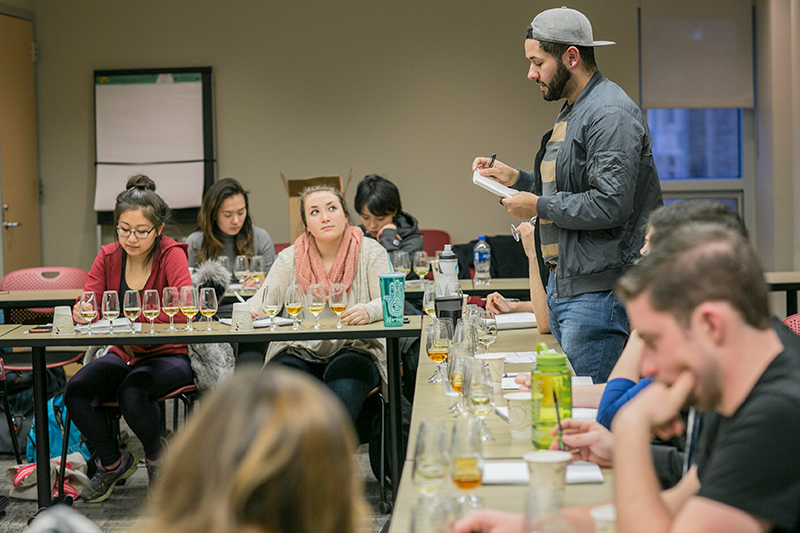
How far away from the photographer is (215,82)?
6500 mm

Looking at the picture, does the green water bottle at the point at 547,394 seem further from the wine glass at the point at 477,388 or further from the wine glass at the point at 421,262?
the wine glass at the point at 421,262

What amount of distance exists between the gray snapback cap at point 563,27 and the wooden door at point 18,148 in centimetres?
505

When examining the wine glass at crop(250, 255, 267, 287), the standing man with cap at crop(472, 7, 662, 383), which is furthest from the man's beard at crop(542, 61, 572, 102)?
the wine glass at crop(250, 255, 267, 287)

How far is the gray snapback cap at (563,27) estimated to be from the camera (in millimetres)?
2514

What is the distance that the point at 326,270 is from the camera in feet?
11.7

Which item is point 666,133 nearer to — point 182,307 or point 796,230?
point 796,230

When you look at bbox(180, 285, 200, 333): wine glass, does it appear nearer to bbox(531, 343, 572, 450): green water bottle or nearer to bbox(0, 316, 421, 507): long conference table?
bbox(0, 316, 421, 507): long conference table

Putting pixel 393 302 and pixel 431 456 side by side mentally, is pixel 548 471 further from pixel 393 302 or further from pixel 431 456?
pixel 393 302

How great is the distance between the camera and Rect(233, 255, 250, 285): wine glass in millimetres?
4527

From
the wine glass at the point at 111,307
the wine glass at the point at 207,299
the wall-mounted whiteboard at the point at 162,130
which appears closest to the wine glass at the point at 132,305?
the wine glass at the point at 111,307

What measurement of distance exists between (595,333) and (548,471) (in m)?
1.28

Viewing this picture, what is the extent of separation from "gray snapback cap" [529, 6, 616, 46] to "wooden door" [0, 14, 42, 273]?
5052 mm

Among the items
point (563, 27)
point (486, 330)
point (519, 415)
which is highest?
point (563, 27)

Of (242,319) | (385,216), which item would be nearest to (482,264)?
(385,216)
